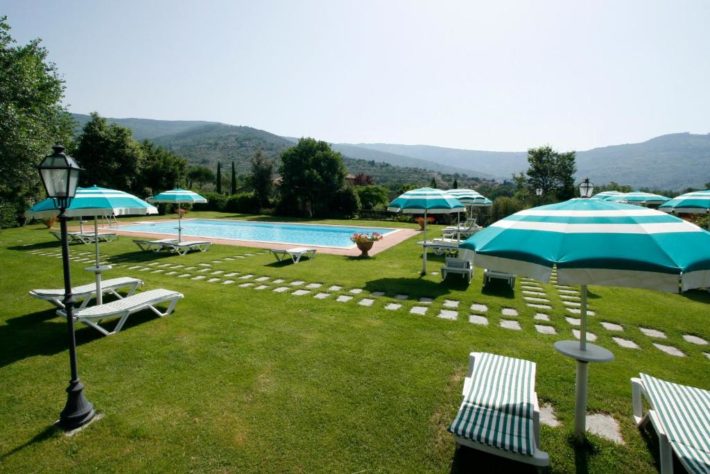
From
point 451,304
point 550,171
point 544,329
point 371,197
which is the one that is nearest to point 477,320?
point 451,304

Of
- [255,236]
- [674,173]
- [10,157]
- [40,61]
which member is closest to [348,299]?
[255,236]

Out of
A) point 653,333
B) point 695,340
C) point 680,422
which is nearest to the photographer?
point 680,422

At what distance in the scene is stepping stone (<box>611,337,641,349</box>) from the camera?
5179mm

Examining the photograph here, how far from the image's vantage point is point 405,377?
4.30 metres

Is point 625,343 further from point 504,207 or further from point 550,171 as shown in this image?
point 550,171

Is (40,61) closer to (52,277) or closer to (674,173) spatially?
(52,277)

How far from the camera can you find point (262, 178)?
32969 millimetres

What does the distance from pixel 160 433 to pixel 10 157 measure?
1640cm

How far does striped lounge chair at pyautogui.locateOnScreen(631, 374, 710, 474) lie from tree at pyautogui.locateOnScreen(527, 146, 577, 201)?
30.0m

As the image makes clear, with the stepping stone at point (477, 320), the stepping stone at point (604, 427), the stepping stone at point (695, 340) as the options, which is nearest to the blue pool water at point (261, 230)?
the stepping stone at point (477, 320)

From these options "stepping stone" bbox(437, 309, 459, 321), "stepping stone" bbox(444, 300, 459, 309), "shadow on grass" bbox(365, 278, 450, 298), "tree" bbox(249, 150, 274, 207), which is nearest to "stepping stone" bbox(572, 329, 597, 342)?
"stepping stone" bbox(437, 309, 459, 321)

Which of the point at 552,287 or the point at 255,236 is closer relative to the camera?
the point at 552,287

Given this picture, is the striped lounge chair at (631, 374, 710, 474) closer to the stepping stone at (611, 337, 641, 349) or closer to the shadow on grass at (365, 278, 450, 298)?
the stepping stone at (611, 337, 641, 349)

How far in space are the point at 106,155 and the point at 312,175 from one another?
1651cm
